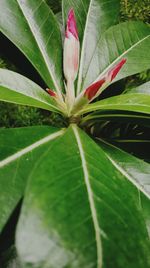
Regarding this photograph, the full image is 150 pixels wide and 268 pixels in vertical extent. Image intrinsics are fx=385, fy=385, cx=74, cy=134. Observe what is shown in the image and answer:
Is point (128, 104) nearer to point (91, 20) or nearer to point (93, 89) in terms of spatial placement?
point (93, 89)

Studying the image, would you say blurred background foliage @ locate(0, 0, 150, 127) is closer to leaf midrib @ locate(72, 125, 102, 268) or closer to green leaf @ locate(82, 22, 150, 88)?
green leaf @ locate(82, 22, 150, 88)

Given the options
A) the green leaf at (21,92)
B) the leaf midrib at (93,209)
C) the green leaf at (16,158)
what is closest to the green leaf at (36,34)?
the green leaf at (21,92)

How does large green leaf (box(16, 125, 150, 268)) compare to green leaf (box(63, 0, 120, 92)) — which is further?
green leaf (box(63, 0, 120, 92))

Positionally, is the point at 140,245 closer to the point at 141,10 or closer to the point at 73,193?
the point at 73,193

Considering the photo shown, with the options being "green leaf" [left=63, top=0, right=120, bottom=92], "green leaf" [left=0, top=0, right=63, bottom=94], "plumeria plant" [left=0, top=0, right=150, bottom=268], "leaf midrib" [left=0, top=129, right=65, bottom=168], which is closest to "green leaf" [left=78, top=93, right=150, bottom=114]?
"plumeria plant" [left=0, top=0, right=150, bottom=268]

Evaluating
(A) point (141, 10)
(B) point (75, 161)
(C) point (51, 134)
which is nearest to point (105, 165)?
(B) point (75, 161)
